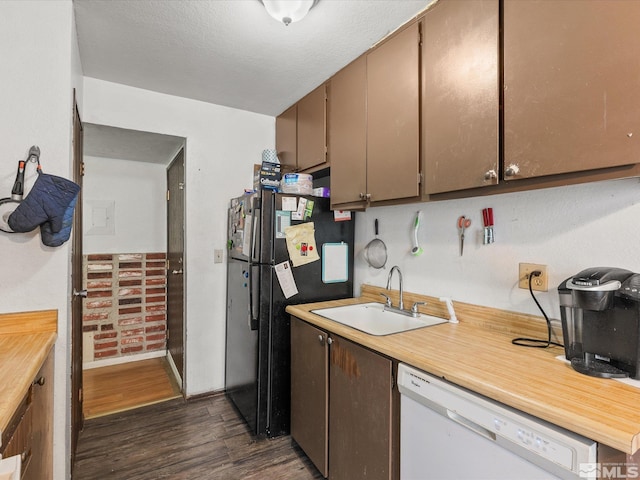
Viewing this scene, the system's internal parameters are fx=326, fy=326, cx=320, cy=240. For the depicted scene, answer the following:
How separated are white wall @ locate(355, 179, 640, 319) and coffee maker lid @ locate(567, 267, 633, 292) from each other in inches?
8.3

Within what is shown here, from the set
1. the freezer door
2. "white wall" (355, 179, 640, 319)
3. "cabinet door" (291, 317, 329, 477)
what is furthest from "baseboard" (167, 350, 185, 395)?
"white wall" (355, 179, 640, 319)

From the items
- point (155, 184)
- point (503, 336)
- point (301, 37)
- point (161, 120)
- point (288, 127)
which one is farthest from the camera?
point (155, 184)

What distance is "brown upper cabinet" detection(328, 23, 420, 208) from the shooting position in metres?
1.53

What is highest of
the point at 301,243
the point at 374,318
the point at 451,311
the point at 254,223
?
the point at 254,223

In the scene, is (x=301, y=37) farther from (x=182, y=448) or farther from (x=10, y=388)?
(x=182, y=448)

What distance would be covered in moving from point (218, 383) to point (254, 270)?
1277mm

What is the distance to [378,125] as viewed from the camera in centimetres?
170

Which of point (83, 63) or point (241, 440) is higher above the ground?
point (83, 63)

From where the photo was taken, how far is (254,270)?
6.72 feet

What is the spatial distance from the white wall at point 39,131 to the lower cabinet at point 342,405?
43.3 inches

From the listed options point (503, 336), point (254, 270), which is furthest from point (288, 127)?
point (503, 336)

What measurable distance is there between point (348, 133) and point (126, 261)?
9.01 ft

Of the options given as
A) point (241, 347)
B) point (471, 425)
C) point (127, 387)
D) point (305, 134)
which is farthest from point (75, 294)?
point (471, 425)

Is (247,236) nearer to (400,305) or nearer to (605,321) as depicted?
(400,305)
